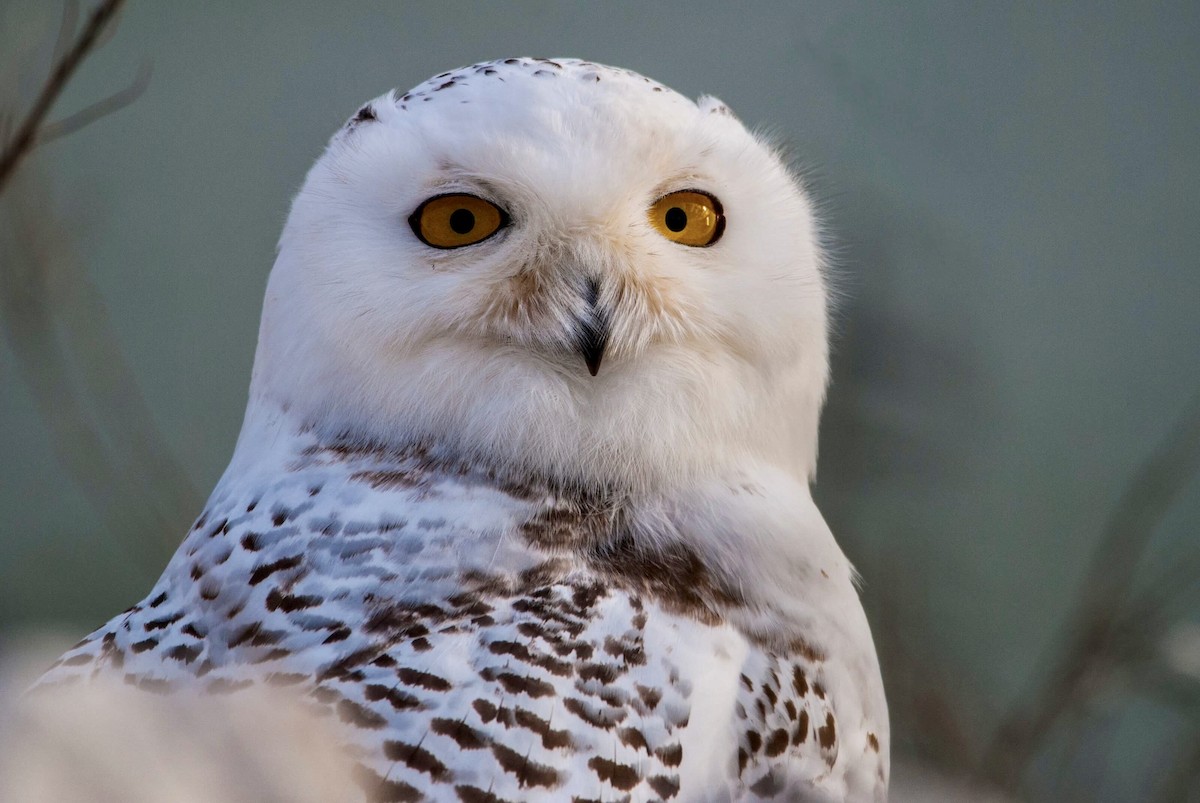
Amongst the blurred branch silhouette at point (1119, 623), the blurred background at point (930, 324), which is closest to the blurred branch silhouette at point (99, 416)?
the blurred background at point (930, 324)

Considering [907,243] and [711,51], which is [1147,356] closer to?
[907,243]

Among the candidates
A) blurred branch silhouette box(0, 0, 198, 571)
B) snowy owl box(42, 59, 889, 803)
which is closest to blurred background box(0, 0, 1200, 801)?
blurred branch silhouette box(0, 0, 198, 571)

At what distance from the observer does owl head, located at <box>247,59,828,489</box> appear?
3.23ft

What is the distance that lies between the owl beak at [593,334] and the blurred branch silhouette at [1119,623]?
80 cm

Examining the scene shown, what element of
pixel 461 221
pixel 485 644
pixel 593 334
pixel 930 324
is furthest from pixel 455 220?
pixel 930 324

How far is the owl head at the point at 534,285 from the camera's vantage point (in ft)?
3.23

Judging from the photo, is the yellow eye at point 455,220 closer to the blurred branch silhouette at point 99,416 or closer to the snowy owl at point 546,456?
the snowy owl at point 546,456

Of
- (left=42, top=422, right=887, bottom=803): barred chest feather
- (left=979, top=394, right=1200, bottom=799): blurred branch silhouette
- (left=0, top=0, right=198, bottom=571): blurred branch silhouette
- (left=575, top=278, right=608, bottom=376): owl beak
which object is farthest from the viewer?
(left=0, top=0, right=198, bottom=571): blurred branch silhouette

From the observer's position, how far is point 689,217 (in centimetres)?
105

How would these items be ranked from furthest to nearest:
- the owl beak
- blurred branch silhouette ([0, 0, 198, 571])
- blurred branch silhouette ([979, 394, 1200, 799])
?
1. blurred branch silhouette ([0, 0, 198, 571])
2. blurred branch silhouette ([979, 394, 1200, 799])
3. the owl beak

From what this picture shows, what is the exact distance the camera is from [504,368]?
39.5 inches

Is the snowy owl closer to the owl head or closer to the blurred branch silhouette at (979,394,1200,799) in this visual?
the owl head

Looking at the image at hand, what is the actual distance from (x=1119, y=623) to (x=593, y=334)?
46.3 inches

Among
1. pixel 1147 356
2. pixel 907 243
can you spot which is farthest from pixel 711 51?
pixel 1147 356
